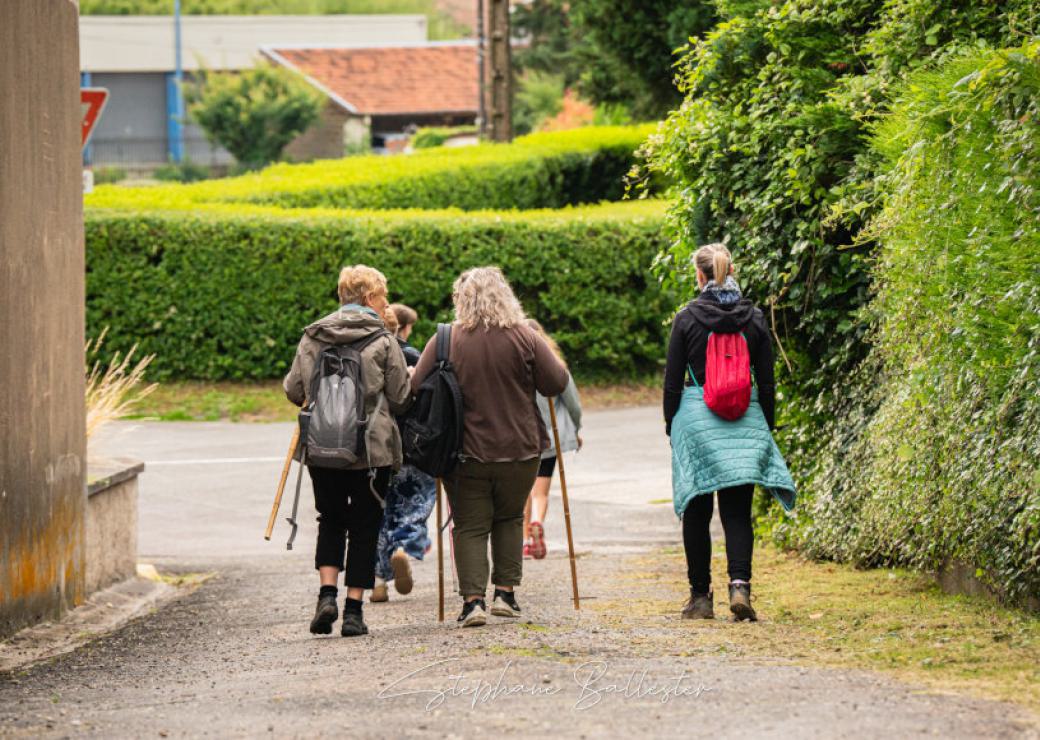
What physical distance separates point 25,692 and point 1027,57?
184 inches

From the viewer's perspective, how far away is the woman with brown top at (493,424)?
7.22 meters

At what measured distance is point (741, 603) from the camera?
273 inches

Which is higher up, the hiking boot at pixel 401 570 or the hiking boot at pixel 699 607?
the hiking boot at pixel 699 607

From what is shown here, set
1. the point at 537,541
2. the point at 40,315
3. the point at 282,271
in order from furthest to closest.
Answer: the point at 282,271 → the point at 537,541 → the point at 40,315

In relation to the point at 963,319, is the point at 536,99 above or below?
above

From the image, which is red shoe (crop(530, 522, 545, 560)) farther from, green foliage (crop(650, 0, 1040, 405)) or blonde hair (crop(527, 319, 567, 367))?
green foliage (crop(650, 0, 1040, 405))

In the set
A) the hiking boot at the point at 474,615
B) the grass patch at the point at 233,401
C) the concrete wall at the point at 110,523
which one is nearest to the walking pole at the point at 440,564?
the hiking boot at the point at 474,615

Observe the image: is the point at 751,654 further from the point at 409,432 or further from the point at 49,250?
the point at 49,250

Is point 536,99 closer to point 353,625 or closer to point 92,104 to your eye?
point 92,104

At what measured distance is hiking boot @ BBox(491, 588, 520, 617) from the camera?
7297mm

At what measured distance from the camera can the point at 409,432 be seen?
7.23 meters

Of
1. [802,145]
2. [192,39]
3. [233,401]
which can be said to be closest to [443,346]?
[802,145]

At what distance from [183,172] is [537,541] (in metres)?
53.7

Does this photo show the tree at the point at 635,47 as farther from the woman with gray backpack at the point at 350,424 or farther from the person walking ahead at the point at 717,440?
the woman with gray backpack at the point at 350,424
